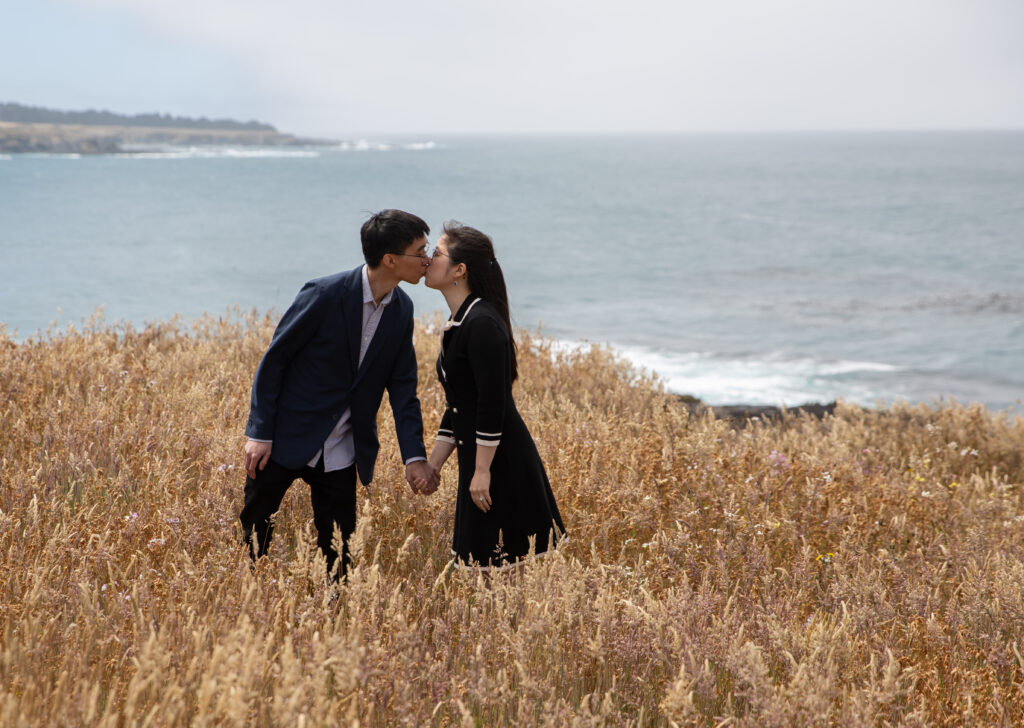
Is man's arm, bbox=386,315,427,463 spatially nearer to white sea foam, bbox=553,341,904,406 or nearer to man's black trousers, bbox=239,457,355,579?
man's black trousers, bbox=239,457,355,579

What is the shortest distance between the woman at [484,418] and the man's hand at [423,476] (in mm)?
92

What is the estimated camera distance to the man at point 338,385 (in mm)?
3457

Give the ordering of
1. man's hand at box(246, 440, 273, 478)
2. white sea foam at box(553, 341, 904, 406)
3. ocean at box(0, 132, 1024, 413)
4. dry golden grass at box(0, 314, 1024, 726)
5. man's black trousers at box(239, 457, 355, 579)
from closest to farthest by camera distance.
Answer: dry golden grass at box(0, 314, 1024, 726) → man's hand at box(246, 440, 273, 478) → man's black trousers at box(239, 457, 355, 579) → white sea foam at box(553, 341, 904, 406) → ocean at box(0, 132, 1024, 413)

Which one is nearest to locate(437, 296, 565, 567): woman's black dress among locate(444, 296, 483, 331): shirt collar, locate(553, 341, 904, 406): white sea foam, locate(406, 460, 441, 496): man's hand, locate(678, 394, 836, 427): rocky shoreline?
locate(444, 296, 483, 331): shirt collar

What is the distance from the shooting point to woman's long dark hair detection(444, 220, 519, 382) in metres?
3.48

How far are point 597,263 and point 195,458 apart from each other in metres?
39.8

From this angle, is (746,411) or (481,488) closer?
(481,488)

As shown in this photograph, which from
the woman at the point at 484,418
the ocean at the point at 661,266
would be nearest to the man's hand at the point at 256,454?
the woman at the point at 484,418

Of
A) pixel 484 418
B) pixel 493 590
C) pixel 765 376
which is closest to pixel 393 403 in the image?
pixel 484 418

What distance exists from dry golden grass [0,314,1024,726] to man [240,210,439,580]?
238mm

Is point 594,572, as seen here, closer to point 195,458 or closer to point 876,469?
point 195,458

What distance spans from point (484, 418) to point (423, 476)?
431 millimetres

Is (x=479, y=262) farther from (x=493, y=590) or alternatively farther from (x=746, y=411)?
(x=746, y=411)

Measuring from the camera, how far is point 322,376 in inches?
140
